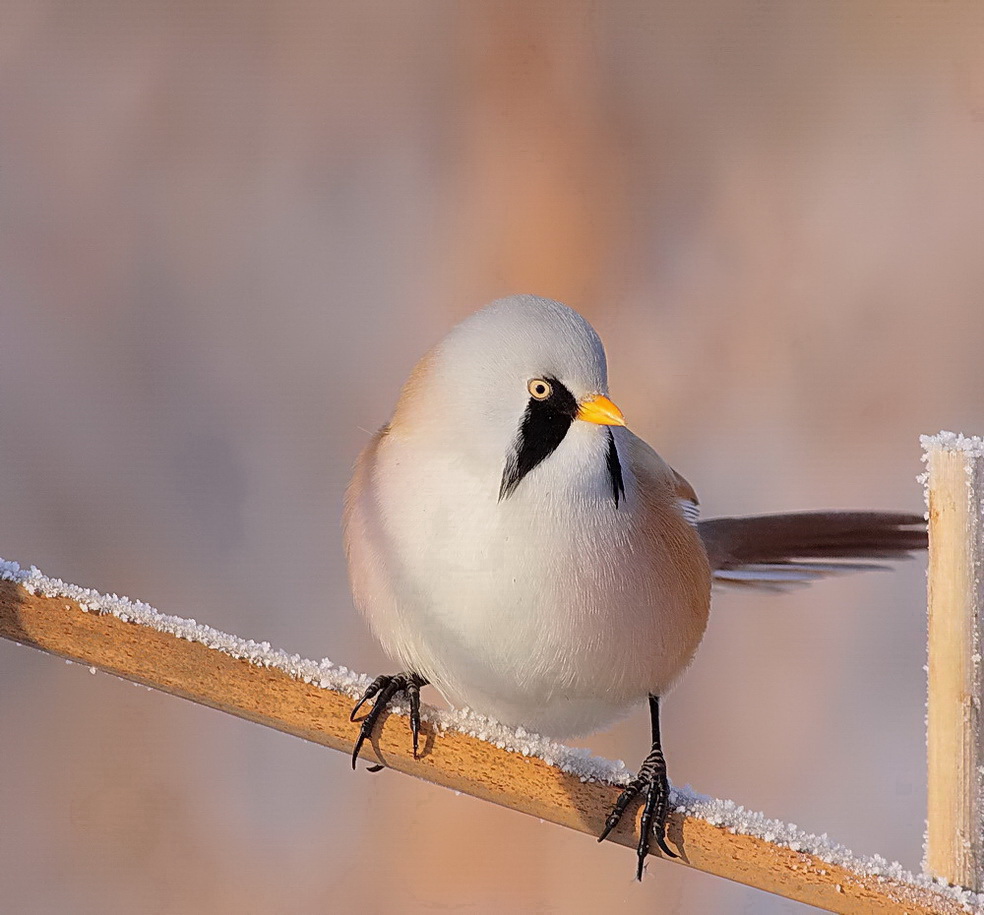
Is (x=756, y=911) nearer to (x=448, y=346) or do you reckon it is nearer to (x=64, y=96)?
(x=448, y=346)

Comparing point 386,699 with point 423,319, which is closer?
point 386,699

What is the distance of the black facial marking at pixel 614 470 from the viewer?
1.20 meters

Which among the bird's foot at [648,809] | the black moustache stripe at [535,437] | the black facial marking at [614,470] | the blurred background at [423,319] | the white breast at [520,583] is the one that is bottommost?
the bird's foot at [648,809]

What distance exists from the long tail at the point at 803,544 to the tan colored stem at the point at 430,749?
1.82 ft

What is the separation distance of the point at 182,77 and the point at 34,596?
157 cm

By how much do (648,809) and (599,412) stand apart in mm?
390

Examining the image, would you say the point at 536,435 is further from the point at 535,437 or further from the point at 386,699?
the point at 386,699

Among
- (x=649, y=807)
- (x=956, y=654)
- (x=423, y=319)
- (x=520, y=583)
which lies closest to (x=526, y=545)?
(x=520, y=583)

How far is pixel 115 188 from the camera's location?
7.75 ft

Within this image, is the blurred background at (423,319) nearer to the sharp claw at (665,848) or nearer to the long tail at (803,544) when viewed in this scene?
the long tail at (803,544)

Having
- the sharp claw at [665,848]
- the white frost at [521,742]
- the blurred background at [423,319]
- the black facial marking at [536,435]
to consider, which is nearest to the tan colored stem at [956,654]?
the white frost at [521,742]

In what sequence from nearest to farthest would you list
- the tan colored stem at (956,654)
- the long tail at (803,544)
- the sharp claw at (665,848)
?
1. the tan colored stem at (956,654)
2. the sharp claw at (665,848)
3. the long tail at (803,544)

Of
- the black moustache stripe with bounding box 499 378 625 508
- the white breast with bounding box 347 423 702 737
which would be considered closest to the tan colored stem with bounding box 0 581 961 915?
the white breast with bounding box 347 423 702 737

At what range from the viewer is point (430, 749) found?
1.14m
